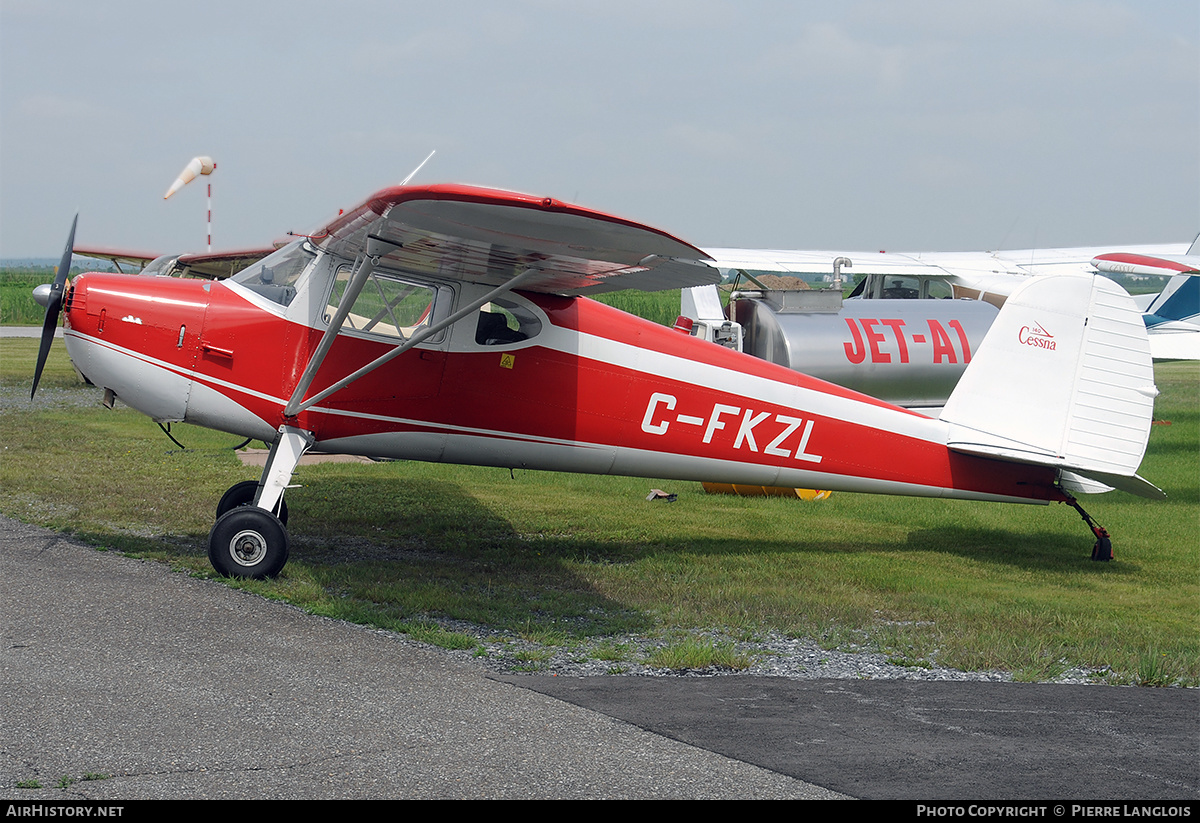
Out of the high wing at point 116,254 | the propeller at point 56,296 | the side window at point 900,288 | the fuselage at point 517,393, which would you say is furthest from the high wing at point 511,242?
the high wing at point 116,254

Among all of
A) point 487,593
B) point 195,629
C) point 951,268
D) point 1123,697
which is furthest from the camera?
point 951,268

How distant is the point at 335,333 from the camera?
279 inches

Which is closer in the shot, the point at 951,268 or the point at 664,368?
the point at 664,368

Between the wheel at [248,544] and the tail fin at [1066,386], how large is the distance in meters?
5.62

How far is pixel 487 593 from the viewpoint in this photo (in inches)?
279

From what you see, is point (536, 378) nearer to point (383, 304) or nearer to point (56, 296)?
point (383, 304)

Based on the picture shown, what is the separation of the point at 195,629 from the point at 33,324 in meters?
40.6

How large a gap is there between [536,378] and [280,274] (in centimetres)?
206

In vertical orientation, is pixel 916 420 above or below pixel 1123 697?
above

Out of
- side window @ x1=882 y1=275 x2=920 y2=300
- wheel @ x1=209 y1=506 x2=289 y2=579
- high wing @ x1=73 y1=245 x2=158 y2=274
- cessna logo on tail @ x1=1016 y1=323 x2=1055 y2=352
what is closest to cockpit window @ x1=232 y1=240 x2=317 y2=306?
wheel @ x1=209 y1=506 x2=289 y2=579

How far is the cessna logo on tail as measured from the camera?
8.71 metres

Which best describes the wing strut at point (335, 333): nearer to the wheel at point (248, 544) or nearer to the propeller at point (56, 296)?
the wheel at point (248, 544)
